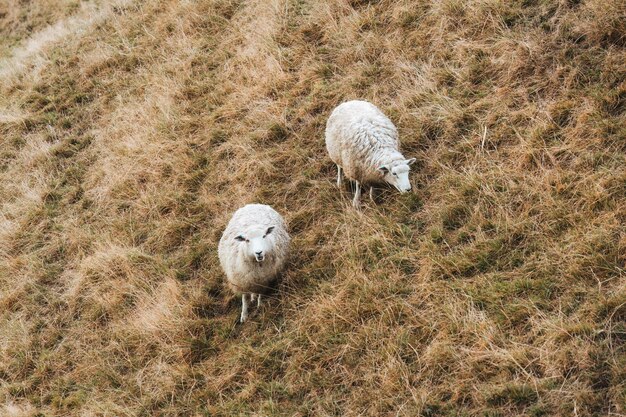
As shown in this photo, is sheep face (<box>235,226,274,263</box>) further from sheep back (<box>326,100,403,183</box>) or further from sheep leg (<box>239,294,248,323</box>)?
sheep back (<box>326,100,403,183</box>)

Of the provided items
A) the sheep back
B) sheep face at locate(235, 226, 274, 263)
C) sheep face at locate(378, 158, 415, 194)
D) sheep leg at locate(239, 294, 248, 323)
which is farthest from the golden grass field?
sheep face at locate(235, 226, 274, 263)

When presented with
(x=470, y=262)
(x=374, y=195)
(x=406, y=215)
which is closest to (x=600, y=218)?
(x=470, y=262)

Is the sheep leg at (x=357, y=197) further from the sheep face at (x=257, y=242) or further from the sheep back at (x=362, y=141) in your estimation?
the sheep face at (x=257, y=242)

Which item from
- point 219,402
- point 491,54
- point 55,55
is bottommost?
point 219,402

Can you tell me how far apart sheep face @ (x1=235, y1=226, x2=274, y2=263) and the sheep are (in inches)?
48.3

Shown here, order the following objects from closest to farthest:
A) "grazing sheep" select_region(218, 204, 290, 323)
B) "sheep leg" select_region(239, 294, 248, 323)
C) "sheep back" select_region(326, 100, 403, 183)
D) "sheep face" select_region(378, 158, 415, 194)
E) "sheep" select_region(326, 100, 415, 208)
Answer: "grazing sheep" select_region(218, 204, 290, 323) → "sheep leg" select_region(239, 294, 248, 323) → "sheep face" select_region(378, 158, 415, 194) → "sheep" select_region(326, 100, 415, 208) → "sheep back" select_region(326, 100, 403, 183)

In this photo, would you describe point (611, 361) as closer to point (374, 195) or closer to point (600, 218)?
point (600, 218)

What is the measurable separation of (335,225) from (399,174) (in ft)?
3.02

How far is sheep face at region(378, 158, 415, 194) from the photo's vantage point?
215 inches

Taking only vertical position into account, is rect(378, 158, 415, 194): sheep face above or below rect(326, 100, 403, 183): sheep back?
below

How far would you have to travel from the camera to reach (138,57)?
391 inches

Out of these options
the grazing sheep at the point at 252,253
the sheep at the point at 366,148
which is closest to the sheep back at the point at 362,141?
the sheep at the point at 366,148

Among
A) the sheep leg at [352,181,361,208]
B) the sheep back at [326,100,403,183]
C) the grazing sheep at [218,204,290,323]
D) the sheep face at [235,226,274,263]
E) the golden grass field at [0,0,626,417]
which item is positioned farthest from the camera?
the sheep leg at [352,181,361,208]

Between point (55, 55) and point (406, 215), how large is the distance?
357 inches
